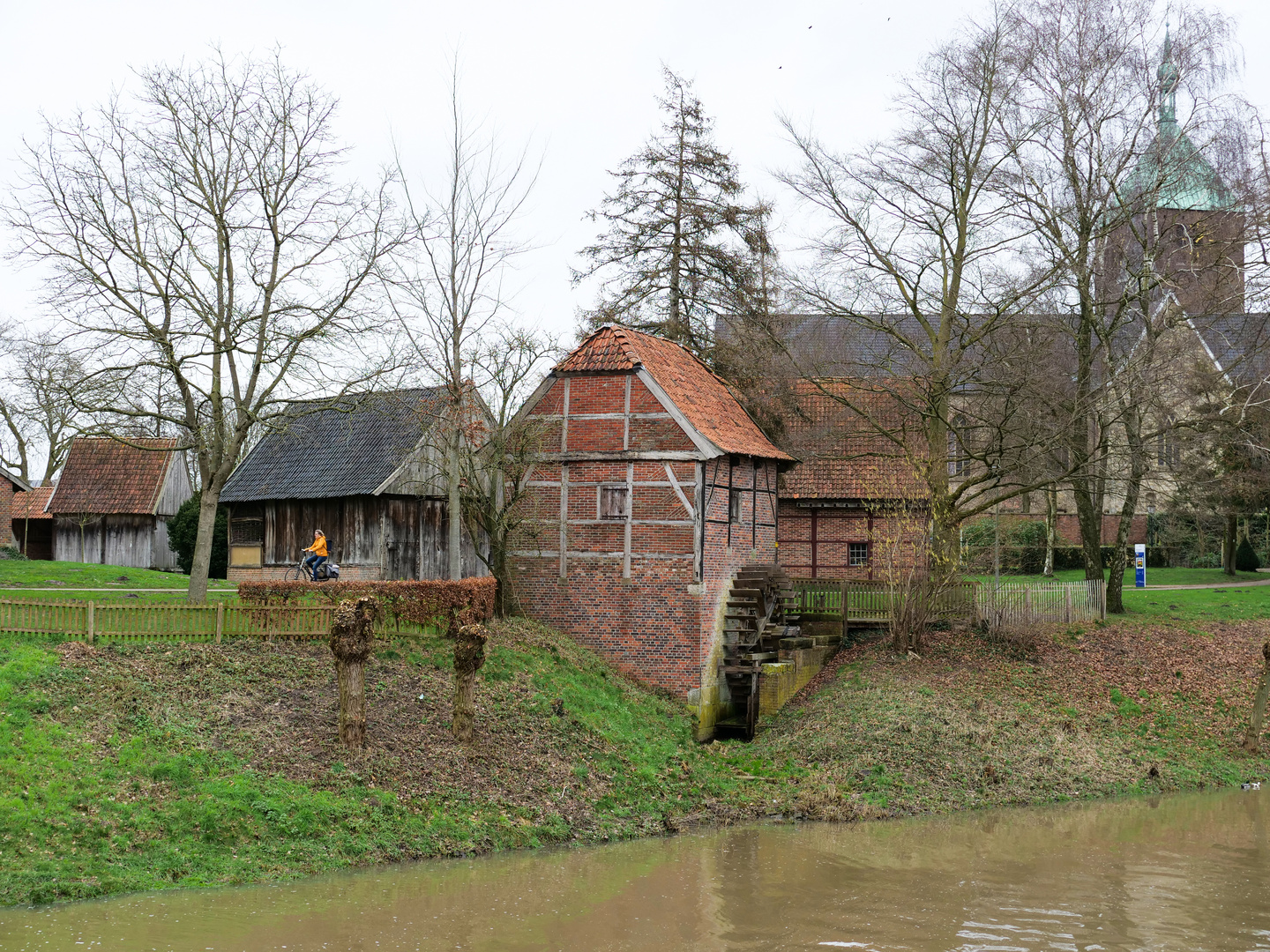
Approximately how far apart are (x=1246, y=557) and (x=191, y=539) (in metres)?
36.0

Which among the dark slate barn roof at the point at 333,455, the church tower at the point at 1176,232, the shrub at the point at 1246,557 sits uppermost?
the church tower at the point at 1176,232

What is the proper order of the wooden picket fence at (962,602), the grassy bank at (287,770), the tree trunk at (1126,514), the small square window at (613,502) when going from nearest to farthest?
the grassy bank at (287,770) → the small square window at (613,502) → the wooden picket fence at (962,602) → the tree trunk at (1126,514)

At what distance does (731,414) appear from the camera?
25.7m

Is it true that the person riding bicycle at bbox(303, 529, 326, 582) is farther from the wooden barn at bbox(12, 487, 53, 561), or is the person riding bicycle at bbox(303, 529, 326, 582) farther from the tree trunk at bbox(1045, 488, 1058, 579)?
the tree trunk at bbox(1045, 488, 1058, 579)

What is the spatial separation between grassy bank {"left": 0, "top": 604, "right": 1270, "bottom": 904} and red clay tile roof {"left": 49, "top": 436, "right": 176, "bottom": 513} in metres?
23.9

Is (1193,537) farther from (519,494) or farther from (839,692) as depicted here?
(519,494)

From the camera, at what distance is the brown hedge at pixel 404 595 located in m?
18.6

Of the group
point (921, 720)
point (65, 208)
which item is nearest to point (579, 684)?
point (921, 720)

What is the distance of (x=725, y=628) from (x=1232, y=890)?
1128 centimetres

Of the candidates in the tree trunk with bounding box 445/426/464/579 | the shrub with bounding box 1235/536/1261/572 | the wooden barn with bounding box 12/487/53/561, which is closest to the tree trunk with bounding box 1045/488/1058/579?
the shrub with bounding box 1235/536/1261/572

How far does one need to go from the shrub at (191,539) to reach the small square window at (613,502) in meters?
17.1

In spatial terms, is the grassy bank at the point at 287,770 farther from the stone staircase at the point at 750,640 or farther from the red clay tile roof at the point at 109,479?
the red clay tile roof at the point at 109,479

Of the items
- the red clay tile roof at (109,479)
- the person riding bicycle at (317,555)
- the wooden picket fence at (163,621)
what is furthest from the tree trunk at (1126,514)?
the red clay tile roof at (109,479)

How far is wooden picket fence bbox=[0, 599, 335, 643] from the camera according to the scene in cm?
1638
